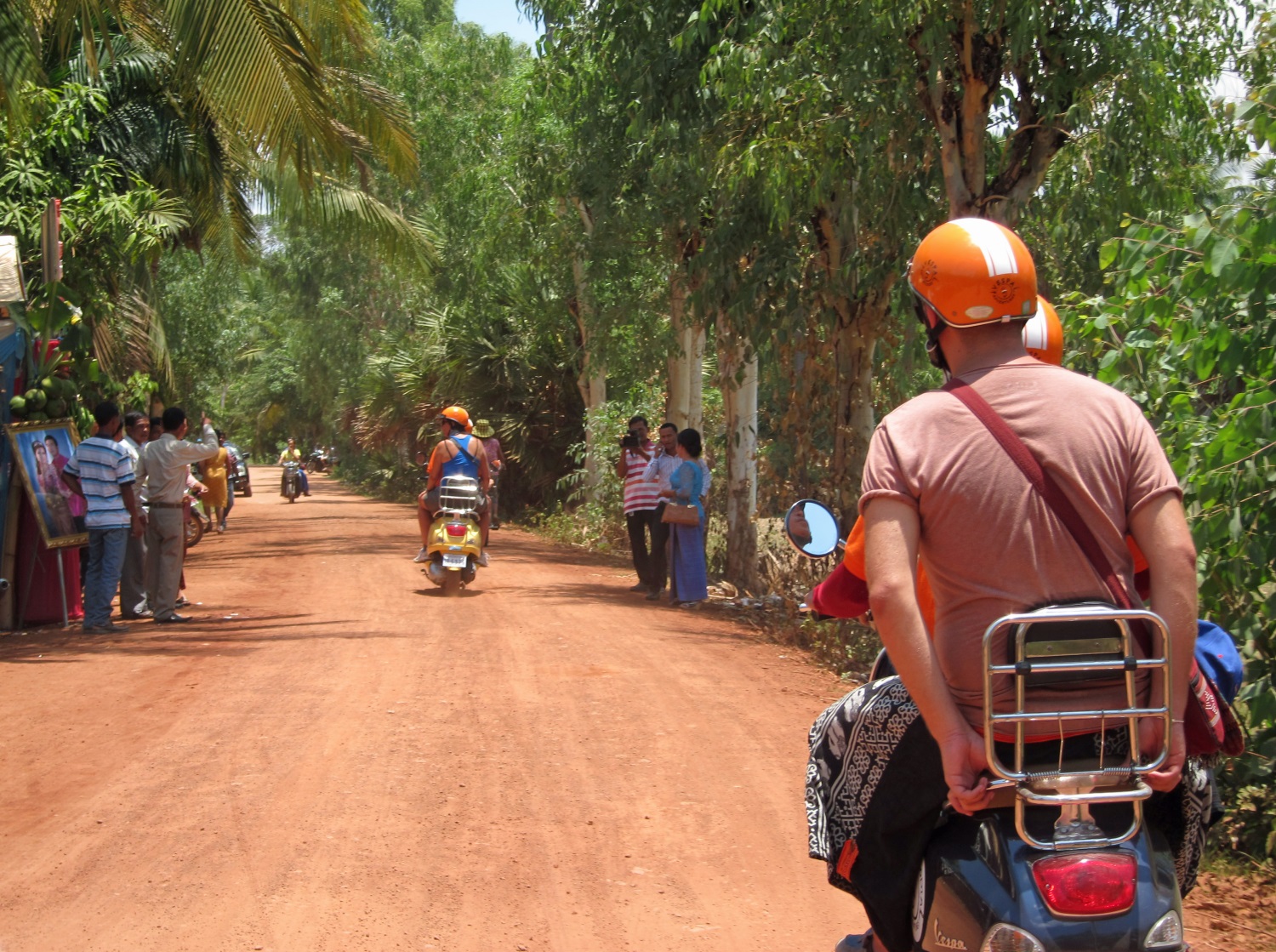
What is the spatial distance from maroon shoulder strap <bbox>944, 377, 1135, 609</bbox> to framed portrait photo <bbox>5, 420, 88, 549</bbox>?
10050 millimetres

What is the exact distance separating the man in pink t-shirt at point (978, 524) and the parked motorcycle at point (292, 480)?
117ft

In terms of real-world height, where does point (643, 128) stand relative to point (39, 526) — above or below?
above

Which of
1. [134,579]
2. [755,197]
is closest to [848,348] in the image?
[755,197]

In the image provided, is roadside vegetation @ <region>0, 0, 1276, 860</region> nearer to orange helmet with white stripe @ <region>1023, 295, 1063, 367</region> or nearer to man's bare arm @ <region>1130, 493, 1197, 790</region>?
orange helmet with white stripe @ <region>1023, 295, 1063, 367</region>

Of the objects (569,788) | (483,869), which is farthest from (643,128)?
(483,869)

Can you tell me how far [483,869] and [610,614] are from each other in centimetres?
754

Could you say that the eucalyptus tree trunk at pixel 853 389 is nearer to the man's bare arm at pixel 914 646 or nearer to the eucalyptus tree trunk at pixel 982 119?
the eucalyptus tree trunk at pixel 982 119

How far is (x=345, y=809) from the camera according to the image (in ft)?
19.4

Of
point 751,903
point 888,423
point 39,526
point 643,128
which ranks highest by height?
point 643,128

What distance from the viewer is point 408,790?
621 cm

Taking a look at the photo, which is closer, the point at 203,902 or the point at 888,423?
the point at 888,423

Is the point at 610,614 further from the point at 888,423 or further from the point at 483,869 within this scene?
the point at 888,423

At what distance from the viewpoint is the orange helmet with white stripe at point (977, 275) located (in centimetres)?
276

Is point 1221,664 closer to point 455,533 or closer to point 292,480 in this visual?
point 455,533
